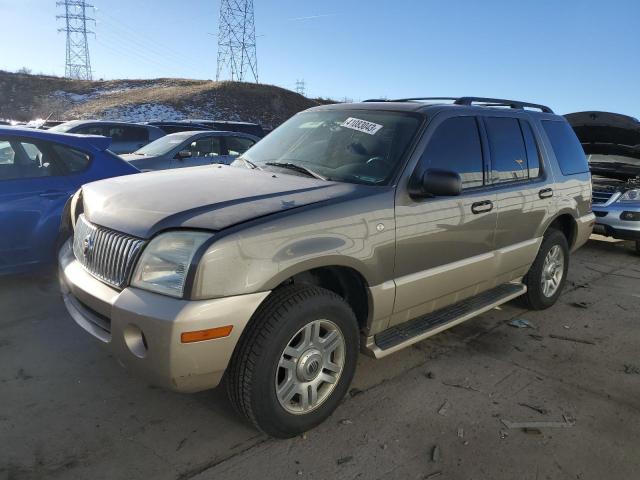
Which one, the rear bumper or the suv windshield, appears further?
the suv windshield

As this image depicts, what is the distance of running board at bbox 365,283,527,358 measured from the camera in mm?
3230

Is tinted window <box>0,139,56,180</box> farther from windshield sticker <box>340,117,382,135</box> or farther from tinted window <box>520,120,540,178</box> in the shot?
tinted window <box>520,120,540,178</box>

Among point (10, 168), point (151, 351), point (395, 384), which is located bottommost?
point (395, 384)

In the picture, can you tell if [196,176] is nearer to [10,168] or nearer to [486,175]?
[486,175]

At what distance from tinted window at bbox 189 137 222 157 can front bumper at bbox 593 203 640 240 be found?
6534mm

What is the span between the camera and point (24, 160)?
191 inches

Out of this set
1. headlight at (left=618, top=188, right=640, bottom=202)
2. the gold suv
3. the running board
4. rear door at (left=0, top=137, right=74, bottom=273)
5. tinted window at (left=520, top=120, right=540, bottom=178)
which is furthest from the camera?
headlight at (left=618, top=188, right=640, bottom=202)

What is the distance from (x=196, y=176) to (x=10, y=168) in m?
2.43

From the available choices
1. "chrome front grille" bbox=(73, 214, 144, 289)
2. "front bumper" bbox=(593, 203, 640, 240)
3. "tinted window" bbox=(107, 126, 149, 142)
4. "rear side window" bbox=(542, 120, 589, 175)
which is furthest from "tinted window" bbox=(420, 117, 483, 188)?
"tinted window" bbox=(107, 126, 149, 142)

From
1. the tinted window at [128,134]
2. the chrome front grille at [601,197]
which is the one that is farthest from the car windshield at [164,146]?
the chrome front grille at [601,197]

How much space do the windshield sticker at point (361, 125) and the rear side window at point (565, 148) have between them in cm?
204

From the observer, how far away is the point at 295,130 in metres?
4.09

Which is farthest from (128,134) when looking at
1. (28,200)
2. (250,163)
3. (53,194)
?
(250,163)

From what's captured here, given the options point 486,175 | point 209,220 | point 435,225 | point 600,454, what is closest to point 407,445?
point 600,454
